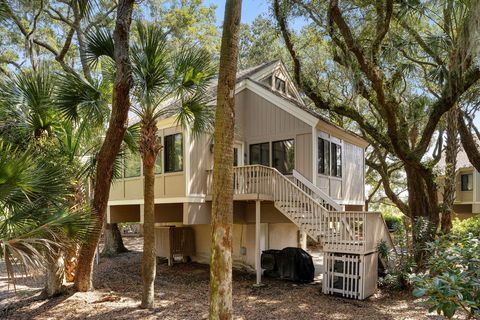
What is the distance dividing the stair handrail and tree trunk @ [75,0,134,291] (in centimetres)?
579

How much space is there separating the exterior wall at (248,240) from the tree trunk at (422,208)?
511 cm

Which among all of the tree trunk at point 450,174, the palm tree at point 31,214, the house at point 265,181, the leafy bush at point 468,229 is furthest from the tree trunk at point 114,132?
the tree trunk at point 450,174

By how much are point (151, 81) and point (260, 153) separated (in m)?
6.44

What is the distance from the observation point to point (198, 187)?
12250mm

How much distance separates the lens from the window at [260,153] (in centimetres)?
1382

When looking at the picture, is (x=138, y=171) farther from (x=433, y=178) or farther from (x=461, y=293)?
(x=461, y=293)

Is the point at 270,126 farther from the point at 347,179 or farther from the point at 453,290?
the point at 453,290

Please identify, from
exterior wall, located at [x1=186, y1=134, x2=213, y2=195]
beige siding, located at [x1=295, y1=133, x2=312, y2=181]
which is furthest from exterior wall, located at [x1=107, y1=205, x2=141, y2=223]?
beige siding, located at [x1=295, y1=133, x2=312, y2=181]

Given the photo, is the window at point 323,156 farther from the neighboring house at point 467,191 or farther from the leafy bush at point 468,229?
the neighboring house at point 467,191

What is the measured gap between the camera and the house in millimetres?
10938

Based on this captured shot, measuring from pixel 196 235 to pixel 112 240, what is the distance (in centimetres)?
486

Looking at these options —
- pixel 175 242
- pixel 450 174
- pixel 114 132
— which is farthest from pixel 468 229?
pixel 175 242

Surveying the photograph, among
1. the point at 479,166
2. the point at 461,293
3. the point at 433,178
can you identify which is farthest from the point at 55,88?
the point at 479,166

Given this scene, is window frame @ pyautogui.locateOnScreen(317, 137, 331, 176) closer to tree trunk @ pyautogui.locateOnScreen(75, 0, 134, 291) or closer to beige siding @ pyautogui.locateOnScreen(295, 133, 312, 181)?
beige siding @ pyautogui.locateOnScreen(295, 133, 312, 181)
